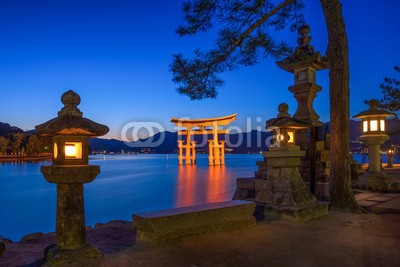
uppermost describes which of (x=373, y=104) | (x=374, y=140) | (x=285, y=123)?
(x=373, y=104)

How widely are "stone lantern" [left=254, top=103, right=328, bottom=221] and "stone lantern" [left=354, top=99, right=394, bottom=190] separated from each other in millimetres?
4232

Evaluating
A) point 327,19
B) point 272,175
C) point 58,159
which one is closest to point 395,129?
point 327,19

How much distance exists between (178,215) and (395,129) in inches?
681

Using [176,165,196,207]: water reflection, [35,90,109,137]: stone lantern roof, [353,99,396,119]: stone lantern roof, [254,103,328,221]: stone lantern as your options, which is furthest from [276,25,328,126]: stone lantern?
[176,165,196,207]: water reflection

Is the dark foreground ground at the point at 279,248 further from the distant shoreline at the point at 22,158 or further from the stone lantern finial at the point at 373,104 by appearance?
the distant shoreline at the point at 22,158

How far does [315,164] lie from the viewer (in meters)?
7.03

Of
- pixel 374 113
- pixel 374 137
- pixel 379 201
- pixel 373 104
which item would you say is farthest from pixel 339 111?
pixel 373 104

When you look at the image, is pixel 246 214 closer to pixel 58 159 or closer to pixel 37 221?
pixel 58 159

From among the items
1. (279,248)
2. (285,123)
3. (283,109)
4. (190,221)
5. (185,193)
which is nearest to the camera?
(279,248)

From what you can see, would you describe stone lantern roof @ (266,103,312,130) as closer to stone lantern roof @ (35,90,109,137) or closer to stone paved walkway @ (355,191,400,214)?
stone paved walkway @ (355,191,400,214)

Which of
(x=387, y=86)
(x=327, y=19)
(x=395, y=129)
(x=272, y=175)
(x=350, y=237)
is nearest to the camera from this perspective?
(x=350, y=237)

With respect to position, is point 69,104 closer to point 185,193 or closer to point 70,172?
point 70,172

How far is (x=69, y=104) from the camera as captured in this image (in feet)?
10.0

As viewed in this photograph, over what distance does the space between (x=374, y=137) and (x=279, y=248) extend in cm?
654
